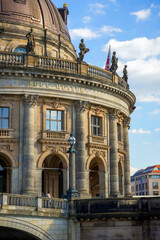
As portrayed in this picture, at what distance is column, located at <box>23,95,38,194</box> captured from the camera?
132 feet

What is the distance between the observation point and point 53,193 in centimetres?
4669

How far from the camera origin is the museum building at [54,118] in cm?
4141

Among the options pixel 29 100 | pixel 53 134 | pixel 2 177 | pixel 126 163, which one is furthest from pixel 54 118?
pixel 126 163

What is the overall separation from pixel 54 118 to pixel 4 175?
7.13m

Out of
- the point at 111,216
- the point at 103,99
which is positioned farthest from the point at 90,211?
the point at 103,99

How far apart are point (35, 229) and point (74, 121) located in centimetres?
1492

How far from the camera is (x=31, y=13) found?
52344 mm

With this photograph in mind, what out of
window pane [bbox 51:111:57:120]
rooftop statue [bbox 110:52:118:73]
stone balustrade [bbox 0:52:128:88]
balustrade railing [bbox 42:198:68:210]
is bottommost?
balustrade railing [bbox 42:198:68:210]

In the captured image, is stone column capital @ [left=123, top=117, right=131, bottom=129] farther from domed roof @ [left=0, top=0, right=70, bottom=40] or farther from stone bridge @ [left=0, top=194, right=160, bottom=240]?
stone bridge @ [left=0, top=194, right=160, bottom=240]

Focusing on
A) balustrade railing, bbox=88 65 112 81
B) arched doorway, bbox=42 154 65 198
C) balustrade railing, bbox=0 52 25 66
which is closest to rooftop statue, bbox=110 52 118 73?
balustrade railing, bbox=88 65 112 81

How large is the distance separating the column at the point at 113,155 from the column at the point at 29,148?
8644 mm

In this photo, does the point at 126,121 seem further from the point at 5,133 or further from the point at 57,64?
the point at 5,133

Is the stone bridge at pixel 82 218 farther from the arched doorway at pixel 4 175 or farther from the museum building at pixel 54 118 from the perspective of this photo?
the arched doorway at pixel 4 175

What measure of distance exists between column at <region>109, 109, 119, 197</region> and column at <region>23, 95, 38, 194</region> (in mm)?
8644
